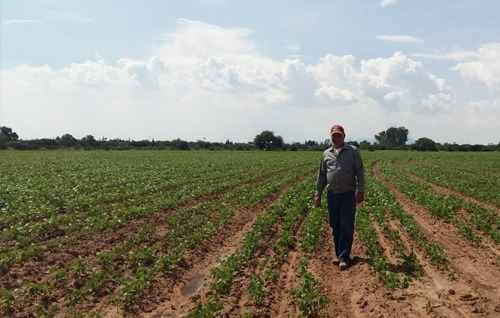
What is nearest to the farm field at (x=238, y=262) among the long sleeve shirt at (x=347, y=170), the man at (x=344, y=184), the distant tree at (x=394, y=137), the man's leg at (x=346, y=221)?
the man's leg at (x=346, y=221)

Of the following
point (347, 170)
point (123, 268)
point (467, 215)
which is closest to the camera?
point (347, 170)

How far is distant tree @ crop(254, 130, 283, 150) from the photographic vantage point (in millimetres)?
115125

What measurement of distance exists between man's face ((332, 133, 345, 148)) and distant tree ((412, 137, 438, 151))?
10828cm

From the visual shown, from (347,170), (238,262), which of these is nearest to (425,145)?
(347,170)

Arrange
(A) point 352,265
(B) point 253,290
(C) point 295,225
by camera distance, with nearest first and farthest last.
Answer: (B) point 253,290, (A) point 352,265, (C) point 295,225

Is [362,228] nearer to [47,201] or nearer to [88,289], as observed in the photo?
[88,289]

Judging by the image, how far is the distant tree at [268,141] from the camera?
115 meters

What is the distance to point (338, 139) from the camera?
23.9ft

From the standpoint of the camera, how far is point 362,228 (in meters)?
9.73

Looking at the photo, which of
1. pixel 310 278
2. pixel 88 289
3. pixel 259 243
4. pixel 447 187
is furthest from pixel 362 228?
pixel 447 187

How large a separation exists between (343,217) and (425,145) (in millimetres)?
109556

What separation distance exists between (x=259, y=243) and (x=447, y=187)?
14.6 meters

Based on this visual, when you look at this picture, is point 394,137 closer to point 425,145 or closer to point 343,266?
point 425,145

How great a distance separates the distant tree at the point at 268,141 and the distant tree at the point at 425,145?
35.2 m
